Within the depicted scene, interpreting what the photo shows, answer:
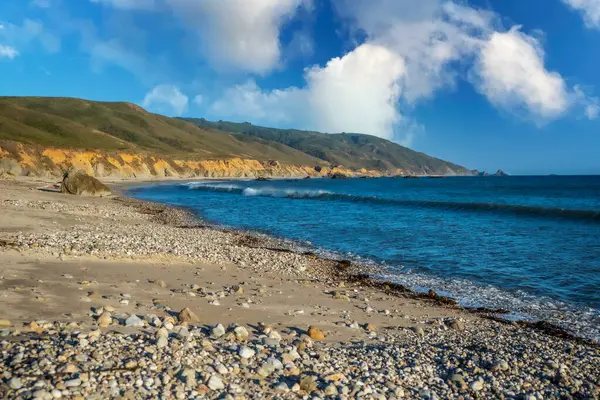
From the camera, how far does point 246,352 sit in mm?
6027

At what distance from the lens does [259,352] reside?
6254 mm

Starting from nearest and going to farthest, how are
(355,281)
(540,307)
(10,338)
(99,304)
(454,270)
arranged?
1. (10,338)
2. (99,304)
3. (540,307)
4. (355,281)
5. (454,270)

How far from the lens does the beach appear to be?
499 centimetres

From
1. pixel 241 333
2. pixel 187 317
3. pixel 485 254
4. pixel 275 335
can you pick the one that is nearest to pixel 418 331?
pixel 275 335

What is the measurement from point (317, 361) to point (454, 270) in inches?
461

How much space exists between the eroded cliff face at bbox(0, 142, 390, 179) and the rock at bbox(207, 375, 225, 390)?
67.5m

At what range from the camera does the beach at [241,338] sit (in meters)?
4.99

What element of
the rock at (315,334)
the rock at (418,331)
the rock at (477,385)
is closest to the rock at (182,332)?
the rock at (315,334)

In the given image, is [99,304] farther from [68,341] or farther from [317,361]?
[317,361]

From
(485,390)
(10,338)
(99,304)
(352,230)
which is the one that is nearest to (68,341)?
(10,338)

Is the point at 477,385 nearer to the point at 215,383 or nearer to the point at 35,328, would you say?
the point at 215,383

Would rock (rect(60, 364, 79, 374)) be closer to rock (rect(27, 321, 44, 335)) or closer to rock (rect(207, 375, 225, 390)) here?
rock (rect(27, 321, 44, 335))

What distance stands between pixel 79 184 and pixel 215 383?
1700 inches

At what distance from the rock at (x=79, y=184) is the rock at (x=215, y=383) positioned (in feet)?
140
